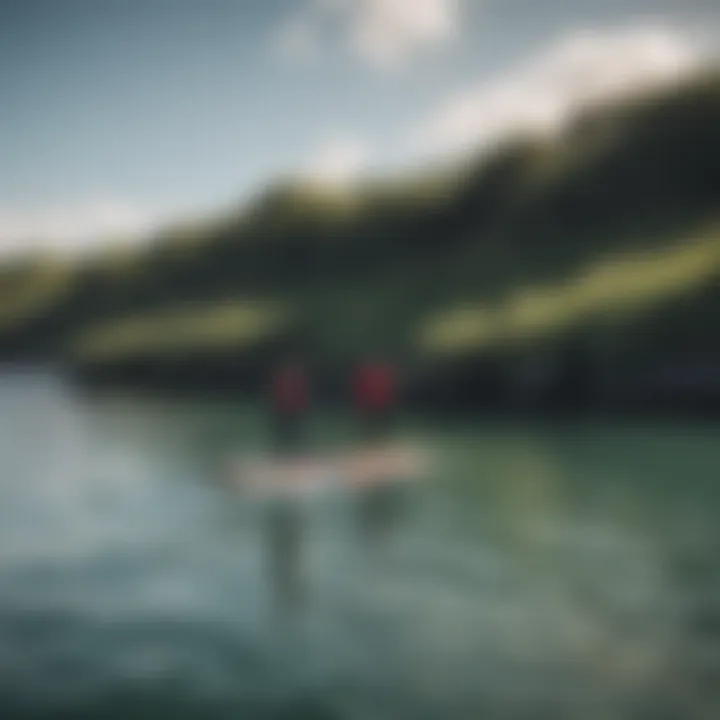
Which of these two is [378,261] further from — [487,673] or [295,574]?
[487,673]

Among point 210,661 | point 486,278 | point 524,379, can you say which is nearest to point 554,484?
point 524,379

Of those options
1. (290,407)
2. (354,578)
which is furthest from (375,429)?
(354,578)

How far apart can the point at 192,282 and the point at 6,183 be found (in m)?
1.07

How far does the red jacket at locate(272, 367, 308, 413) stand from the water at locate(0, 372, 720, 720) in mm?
166

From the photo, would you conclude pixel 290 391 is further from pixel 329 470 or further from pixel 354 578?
pixel 354 578

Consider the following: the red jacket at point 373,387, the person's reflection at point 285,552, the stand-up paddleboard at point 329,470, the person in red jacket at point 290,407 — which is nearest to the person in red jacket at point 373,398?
the red jacket at point 373,387

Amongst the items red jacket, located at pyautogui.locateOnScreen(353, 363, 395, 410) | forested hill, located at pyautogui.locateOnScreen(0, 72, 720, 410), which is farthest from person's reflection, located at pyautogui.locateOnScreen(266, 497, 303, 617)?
forested hill, located at pyautogui.locateOnScreen(0, 72, 720, 410)

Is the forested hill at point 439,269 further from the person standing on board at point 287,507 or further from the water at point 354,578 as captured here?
the water at point 354,578

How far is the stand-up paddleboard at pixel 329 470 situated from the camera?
3.92m

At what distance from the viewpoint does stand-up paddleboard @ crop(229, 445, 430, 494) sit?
3.92 metres

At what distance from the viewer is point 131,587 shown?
3699 mm

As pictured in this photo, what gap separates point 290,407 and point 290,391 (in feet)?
0.27

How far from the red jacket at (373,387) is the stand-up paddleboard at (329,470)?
22 cm

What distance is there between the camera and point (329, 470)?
13.2 ft
